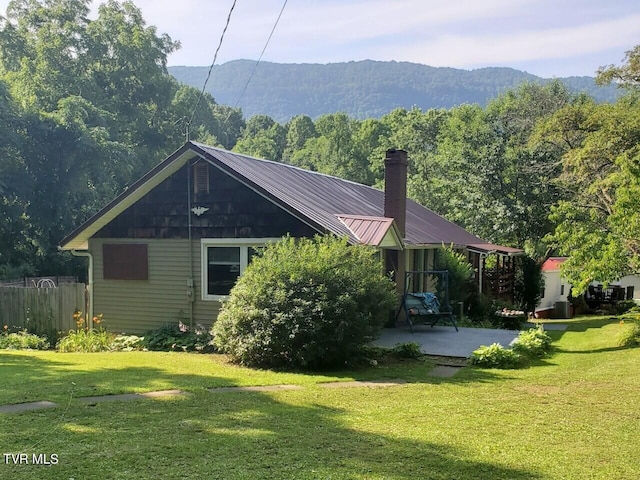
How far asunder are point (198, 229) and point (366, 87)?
15372 centimetres

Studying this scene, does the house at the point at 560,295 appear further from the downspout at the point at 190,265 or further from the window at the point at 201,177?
the window at the point at 201,177

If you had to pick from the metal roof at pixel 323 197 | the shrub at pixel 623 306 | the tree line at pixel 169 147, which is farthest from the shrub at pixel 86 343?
the shrub at pixel 623 306

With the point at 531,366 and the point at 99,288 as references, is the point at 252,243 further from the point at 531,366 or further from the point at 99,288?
the point at 531,366

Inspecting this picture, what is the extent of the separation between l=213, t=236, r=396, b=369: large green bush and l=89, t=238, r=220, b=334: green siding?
13.4ft

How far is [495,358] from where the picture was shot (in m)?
A: 10.1

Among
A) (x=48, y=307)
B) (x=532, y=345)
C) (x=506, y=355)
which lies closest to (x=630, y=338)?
(x=532, y=345)

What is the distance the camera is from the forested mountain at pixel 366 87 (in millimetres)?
121062

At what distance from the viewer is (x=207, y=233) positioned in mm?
14023

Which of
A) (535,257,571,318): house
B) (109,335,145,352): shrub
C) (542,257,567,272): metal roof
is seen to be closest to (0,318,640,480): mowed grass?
(109,335,145,352): shrub

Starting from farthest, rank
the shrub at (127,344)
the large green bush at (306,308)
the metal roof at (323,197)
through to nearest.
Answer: the metal roof at (323,197) < the shrub at (127,344) < the large green bush at (306,308)

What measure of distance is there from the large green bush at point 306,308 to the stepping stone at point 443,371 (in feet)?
3.78

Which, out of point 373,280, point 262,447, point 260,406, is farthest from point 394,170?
point 262,447

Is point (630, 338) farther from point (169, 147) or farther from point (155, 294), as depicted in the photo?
point (169, 147)

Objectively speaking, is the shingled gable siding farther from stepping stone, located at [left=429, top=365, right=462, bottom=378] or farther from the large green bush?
stepping stone, located at [left=429, top=365, right=462, bottom=378]
